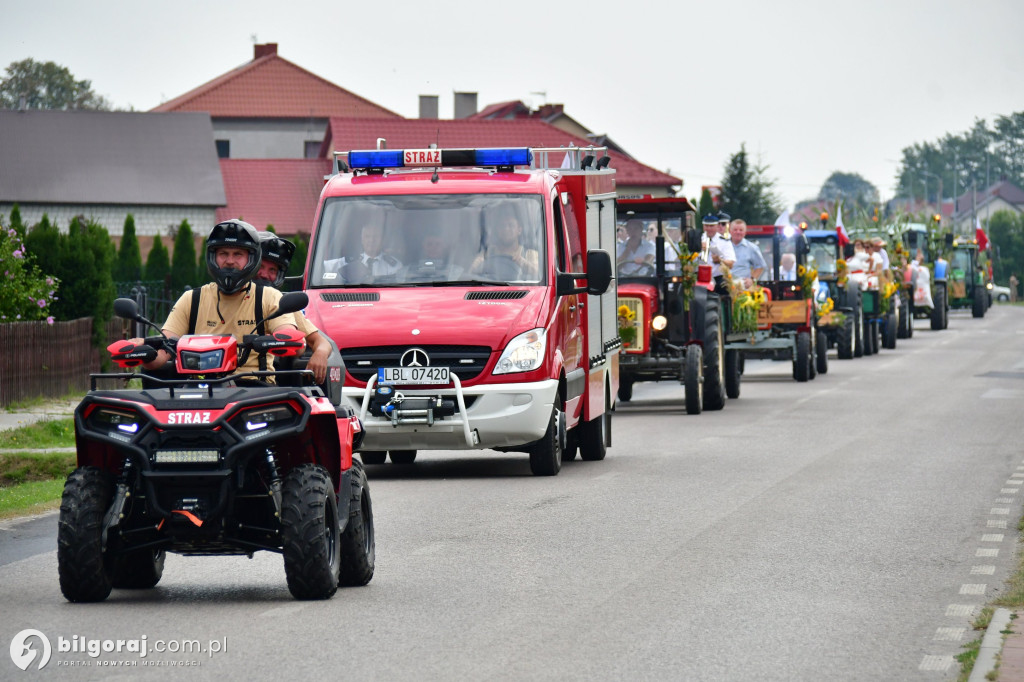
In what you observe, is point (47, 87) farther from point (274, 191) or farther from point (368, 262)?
point (368, 262)

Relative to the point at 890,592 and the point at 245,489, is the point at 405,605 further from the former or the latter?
the point at 890,592

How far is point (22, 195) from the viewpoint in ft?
251

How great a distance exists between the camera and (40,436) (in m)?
18.1

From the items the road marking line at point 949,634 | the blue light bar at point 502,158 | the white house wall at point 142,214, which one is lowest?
the road marking line at point 949,634

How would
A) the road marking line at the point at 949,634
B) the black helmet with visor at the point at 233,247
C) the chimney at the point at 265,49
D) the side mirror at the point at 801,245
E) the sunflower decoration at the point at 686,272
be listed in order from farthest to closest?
the chimney at the point at 265,49
the side mirror at the point at 801,245
the sunflower decoration at the point at 686,272
the black helmet with visor at the point at 233,247
the road marking line at the point at 949,634

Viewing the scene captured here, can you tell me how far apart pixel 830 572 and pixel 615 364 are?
316 inches

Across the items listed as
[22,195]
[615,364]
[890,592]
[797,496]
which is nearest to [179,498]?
[890,592]

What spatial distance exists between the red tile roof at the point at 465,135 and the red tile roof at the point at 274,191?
2839mm

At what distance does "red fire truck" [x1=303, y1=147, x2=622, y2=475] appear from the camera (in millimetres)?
14172

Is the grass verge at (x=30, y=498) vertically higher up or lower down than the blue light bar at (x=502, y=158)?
lower down

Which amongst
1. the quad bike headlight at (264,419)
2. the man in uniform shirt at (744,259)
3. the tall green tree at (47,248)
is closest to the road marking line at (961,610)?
the quad bike headlight at (264,419)

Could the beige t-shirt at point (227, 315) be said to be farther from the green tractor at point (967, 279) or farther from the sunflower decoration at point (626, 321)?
the green tractor at point (967, 279)

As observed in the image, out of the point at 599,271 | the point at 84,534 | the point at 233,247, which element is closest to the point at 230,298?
the point at 233,247

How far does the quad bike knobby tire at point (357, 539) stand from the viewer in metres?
9.16
